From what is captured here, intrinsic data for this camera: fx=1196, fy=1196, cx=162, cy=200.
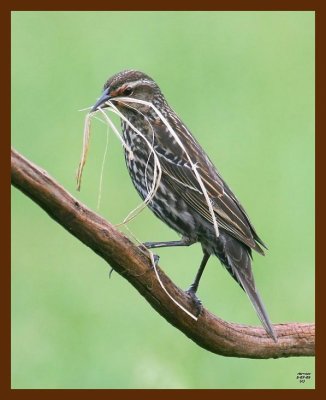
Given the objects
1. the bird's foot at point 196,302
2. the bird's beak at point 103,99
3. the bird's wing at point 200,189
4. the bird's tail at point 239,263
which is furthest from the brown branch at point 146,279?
the bird's beak at point 103,99

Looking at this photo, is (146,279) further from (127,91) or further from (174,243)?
(127,91)

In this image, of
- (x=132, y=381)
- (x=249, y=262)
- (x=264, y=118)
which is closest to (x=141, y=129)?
(x=249, y=262)

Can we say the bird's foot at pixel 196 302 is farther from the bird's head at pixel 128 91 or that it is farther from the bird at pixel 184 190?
the bird's head at pixel 128 91

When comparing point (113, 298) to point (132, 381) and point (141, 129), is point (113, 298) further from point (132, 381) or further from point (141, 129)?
point (141, 129)

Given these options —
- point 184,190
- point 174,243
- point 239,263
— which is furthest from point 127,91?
point 239,263

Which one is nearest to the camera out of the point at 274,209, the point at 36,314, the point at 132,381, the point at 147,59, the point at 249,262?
the point at 249,262
